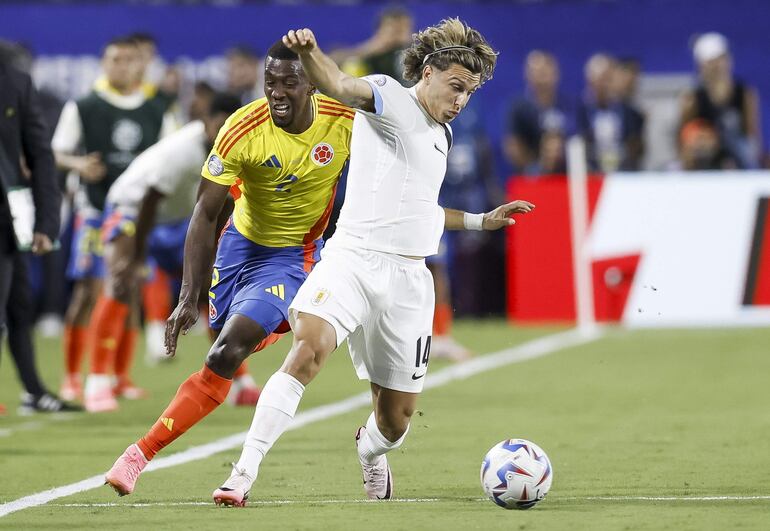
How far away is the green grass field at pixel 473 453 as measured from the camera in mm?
6211

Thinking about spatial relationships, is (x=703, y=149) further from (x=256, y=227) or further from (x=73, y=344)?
(x=256, y=227)

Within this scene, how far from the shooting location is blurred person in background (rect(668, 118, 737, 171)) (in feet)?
57.4

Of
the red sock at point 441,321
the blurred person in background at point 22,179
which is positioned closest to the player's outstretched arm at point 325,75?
the blurred person in background at point 22,179

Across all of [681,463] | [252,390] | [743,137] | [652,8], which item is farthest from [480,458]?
[652,8]

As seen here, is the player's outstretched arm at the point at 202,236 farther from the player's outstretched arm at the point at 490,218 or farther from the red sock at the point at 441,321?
the red sock at the point at 441,321

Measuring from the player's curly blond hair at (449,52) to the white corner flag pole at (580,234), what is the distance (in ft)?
34.7

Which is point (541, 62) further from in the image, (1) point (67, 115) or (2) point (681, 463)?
(2) point (681, 463)

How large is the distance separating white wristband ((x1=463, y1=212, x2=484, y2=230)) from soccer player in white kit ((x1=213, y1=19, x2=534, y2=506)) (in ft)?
0.80

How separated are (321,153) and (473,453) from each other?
195 cm

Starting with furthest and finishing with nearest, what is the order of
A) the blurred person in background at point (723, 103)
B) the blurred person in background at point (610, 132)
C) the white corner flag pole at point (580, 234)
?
1. the blurred person in background at point (610, 132)
2. the blurred person in background at point (723, 103)
3. the white corner flag pole at point (580, 234)

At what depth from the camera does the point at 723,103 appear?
1769 cm

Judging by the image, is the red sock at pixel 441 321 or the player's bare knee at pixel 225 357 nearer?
the player's bare knee at pixel 225 357

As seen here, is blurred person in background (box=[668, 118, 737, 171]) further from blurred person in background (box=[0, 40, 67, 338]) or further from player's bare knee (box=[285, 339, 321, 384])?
player's bare knee (box=[285, 339, 321, 384])

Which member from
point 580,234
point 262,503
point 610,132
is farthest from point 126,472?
point 610,132
